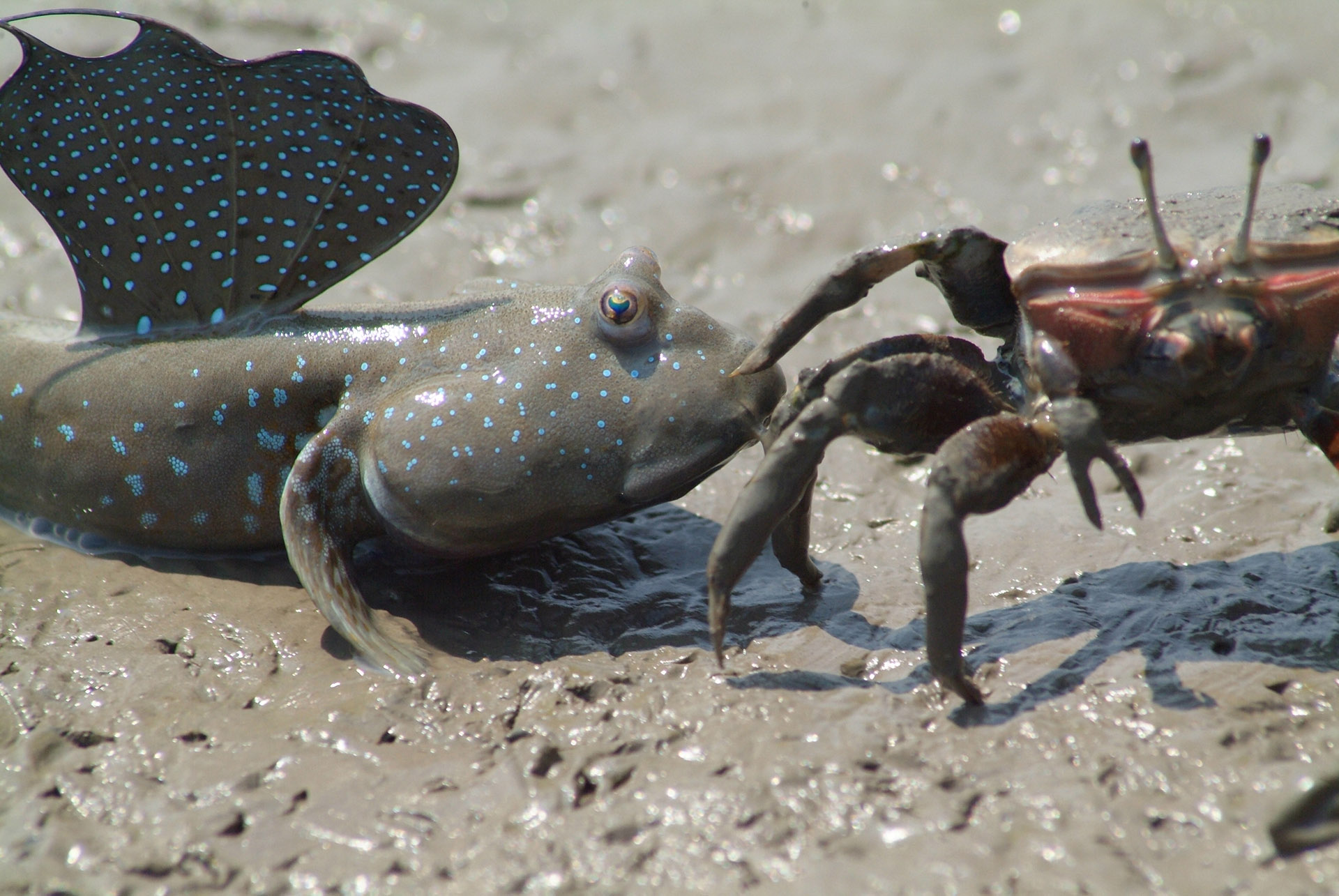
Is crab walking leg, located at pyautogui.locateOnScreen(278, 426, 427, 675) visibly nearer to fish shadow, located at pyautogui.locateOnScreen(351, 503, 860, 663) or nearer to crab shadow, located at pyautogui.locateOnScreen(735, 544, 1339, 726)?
fish shadow, located at pyautogui.locateOnScreen(351, 503, 860, 663)

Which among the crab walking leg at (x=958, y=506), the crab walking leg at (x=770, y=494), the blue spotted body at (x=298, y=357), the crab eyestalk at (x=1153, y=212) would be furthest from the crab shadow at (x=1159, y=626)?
the crab eyestalk at (x=1153, y=212)

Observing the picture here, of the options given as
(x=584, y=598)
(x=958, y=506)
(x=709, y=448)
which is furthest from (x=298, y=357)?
(x=958, y=506)

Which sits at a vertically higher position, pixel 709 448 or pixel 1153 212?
pixel 1153 212

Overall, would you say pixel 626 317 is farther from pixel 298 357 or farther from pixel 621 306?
pixel 298 357

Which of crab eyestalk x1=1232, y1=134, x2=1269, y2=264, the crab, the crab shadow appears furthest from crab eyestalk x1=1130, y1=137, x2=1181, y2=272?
the crab shadow

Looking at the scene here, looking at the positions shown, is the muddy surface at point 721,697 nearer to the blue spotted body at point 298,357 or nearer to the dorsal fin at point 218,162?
the blue spotted body at point 298,357

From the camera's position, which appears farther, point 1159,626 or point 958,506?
point 1159,626

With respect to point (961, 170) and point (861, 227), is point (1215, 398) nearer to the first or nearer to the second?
point (861, 227)

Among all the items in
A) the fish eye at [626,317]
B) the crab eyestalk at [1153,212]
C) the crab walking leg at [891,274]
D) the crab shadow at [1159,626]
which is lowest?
the crab shadow at [1159,626]
